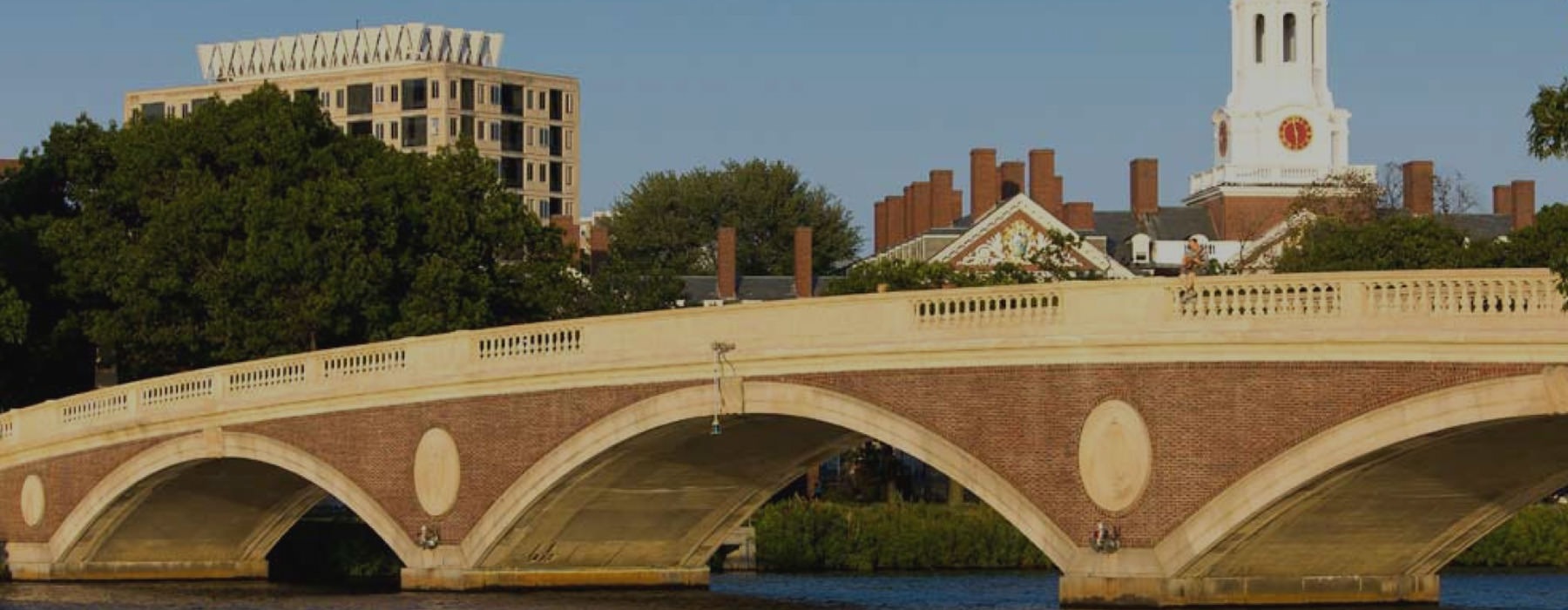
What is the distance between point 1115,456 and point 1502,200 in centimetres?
10507

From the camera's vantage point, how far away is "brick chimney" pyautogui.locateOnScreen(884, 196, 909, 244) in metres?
149

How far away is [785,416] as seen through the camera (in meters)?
55.2

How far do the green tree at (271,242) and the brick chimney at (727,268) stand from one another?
46.9 m

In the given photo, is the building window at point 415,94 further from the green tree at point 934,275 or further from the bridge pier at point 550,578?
the bridge pier at point 550,578

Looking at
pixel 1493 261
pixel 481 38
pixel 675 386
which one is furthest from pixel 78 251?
pixel 481 38

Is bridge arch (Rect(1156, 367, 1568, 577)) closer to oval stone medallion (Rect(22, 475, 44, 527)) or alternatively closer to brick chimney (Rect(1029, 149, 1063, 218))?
oval stone medallion (Rect(22, 475, 44, 527))

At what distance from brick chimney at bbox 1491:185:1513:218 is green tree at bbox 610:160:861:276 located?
3484 cm

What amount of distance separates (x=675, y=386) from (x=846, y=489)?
39.7 m

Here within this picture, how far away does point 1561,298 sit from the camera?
1730 inches

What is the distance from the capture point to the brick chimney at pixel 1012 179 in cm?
14162

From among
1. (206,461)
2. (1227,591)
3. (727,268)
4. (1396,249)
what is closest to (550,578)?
(206,461)

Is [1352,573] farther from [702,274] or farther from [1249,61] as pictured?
[702,274]

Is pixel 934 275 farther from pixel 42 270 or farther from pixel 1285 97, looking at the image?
pixel 1285 97

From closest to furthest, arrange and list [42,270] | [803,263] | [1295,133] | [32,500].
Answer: [32,500] < [42,270] < [803,263] < [1295,133]
